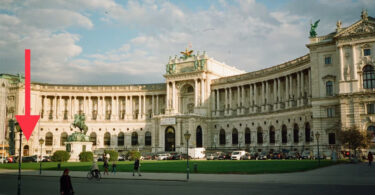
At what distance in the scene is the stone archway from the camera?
107m

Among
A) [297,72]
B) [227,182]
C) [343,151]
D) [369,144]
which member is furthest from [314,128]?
[227,182]

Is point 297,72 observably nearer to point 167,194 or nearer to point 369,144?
point 369,144

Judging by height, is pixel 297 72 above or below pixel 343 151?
above

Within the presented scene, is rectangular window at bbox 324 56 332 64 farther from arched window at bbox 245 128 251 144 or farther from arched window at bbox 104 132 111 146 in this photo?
arched window at bbox 104 132 111 146

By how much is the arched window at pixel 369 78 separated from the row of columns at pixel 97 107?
65.8 metres

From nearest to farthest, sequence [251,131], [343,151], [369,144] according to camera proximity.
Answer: [369,144] < [343,151] < [251,131]

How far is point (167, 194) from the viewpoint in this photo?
23.6 meters

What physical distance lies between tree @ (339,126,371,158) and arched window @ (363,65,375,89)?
397 inches

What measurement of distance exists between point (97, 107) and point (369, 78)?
81298 millimetres

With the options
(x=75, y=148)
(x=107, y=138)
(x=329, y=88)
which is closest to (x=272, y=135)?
(x=329, y=88)

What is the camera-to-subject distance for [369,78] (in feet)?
223

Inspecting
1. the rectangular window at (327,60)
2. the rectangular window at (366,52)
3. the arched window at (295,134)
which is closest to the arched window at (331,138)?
the rectangular window at (327,60)

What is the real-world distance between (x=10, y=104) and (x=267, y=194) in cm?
10759

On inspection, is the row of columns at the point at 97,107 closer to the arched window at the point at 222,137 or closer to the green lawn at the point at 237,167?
the arched window at the point at 222,137
